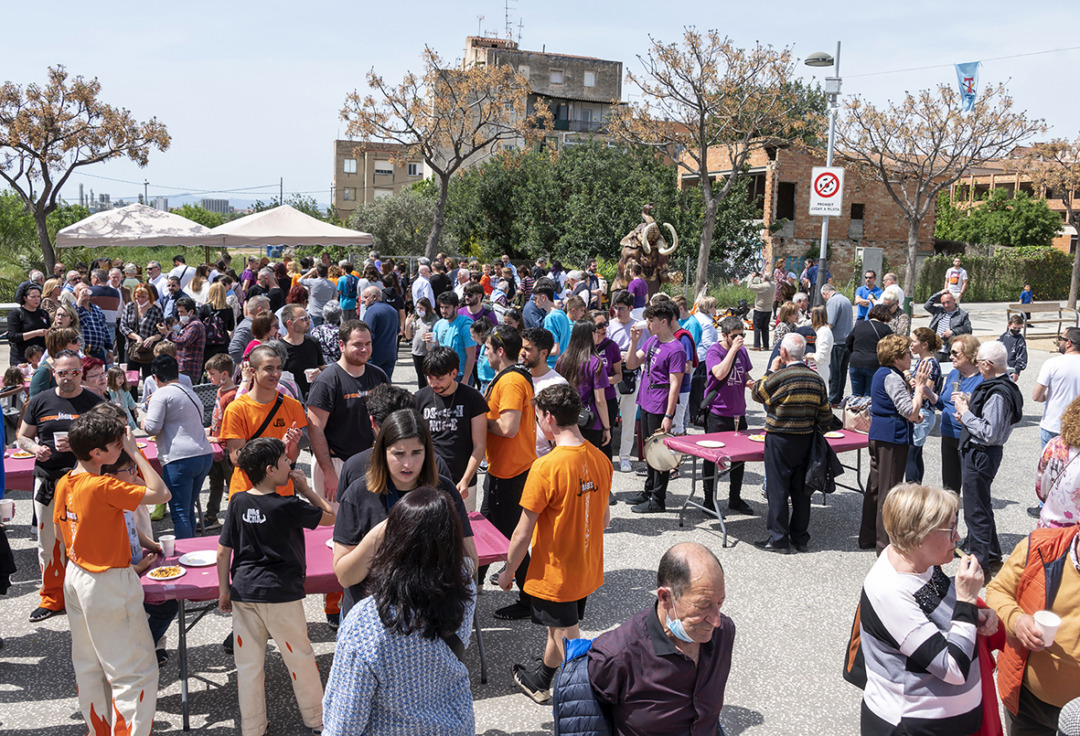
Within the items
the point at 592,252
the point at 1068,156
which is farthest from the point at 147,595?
the point at 1068,156

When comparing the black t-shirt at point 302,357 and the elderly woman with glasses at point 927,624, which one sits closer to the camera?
the elderly woman with glasses at point 927,624

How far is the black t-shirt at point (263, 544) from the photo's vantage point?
3.72 meters

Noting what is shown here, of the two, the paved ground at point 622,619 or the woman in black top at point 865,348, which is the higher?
the woman in black top at point 865,348

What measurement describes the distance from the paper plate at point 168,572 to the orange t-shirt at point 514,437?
1897mm

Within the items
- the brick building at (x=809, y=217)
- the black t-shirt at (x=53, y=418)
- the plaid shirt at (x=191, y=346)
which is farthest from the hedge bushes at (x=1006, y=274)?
the black t-shirt at (x=53, y=418)

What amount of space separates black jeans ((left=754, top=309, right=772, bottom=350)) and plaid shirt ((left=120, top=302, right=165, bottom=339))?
11.5 metres

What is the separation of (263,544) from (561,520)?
1.37 metres

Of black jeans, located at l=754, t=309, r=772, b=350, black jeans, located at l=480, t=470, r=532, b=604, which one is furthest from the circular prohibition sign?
black jeans, located at l=480, t=470, r=532, b=604

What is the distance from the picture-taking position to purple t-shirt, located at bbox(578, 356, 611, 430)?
695cm

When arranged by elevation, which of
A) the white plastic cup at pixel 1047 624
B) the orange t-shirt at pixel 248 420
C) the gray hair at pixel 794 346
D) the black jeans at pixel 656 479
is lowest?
the black jeans at pixel 656 479

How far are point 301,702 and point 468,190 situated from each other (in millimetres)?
33009

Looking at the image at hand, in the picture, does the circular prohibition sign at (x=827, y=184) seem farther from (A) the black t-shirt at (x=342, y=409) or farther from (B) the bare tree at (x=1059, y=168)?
(B) the bare tree at (x=1059, y=168)

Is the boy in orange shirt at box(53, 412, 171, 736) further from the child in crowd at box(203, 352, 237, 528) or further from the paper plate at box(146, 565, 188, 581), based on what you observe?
the child in crowd at box(203, 352, 237, 528)

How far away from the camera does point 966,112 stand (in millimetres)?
27328
